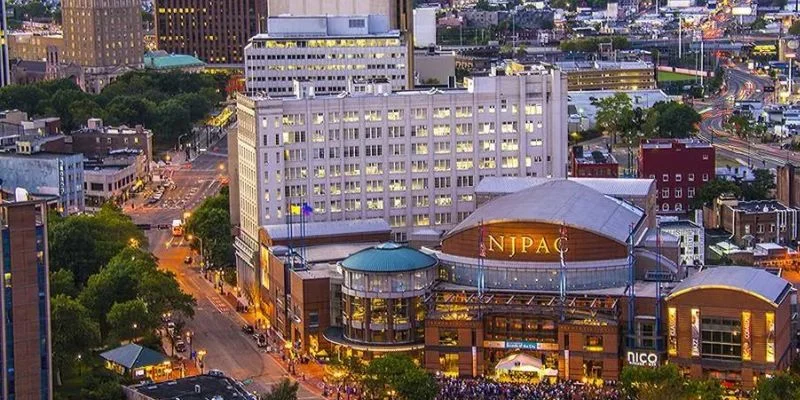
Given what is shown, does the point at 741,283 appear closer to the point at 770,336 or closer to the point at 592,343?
the point at 770,336

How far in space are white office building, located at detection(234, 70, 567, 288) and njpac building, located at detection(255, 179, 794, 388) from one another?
13.1 metres

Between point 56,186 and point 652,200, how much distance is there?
6217 centimetres

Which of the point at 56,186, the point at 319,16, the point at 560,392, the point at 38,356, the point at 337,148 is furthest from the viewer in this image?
the point at 319,16

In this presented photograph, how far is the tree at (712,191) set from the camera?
534ft

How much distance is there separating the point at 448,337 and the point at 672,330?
1432 cm

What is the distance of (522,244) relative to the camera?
115062mm

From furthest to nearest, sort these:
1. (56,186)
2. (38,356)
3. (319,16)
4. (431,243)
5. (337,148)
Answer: (319,16) < (56,186) < (337,148) < (431,243) < (38,356)

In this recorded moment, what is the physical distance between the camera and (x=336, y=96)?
453 ft

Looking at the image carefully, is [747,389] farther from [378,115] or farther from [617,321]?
[378,115]

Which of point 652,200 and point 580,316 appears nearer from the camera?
point 580,316

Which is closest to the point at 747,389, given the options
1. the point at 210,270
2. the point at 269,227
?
the point at 269,227

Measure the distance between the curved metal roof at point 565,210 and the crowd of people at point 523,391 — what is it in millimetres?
12971

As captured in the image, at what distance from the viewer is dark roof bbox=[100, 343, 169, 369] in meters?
105

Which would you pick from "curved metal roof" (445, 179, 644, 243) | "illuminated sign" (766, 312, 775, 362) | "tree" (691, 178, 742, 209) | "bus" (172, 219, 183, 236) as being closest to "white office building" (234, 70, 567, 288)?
"curved metal roof" (445, 179, 644, 243)
